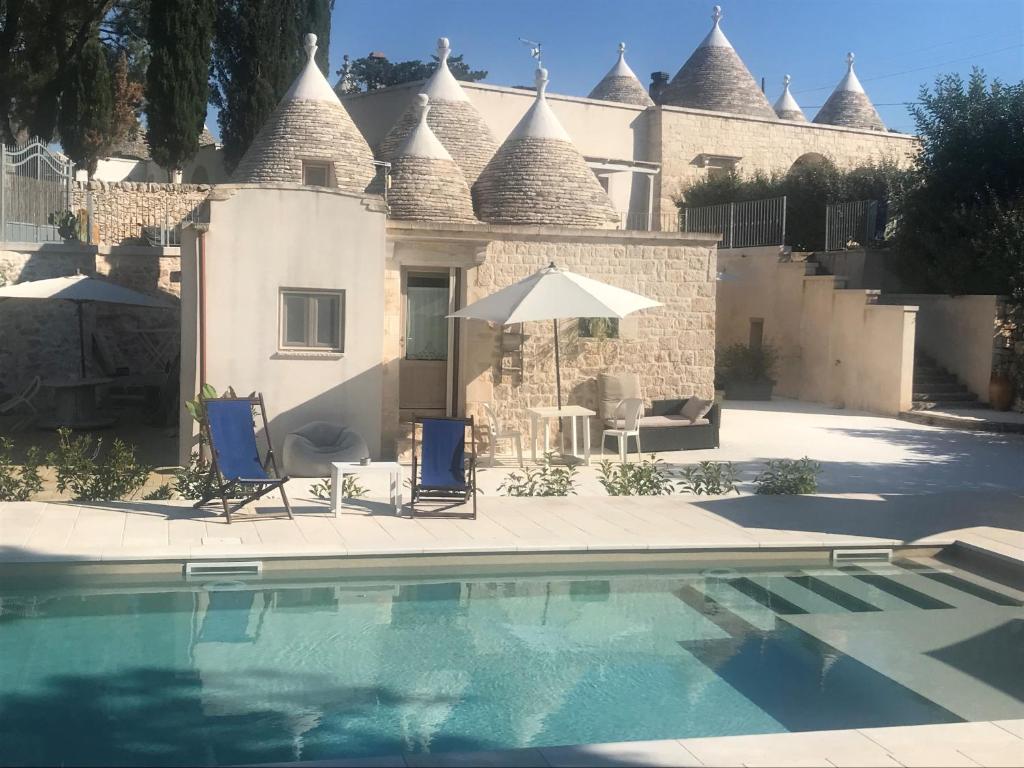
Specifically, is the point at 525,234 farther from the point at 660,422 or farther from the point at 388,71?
the point at 388,71

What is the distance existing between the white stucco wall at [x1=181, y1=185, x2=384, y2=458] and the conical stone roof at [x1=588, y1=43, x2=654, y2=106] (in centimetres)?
2343

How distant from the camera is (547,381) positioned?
51.8 ft

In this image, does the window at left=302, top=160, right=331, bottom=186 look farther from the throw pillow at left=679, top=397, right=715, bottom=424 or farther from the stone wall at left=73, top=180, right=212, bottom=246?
the stone wall at left=73, top=180, right=212, bottom=246

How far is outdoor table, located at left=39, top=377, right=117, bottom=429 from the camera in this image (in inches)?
669

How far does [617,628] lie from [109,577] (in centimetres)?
413

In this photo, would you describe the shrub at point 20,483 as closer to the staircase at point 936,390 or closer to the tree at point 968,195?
the staircase at point 936,390

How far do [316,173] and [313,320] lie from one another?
14.1ft

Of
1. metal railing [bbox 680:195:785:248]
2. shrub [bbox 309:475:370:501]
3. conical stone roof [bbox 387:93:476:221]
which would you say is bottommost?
shrub [bbox 309:475:370:501]

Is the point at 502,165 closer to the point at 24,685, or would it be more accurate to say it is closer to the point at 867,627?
the point at 867,627

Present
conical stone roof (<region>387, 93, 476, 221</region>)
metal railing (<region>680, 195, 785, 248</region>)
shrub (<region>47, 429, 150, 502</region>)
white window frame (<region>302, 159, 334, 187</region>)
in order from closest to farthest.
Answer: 1. shrub (<region>47, 429, 150, 502</region>)
2. conical stone roof (<region>387, 93, 476, 221</region>)
3. white window frame (<region>302, 159, 334, 187</region>)
4. metal railing (<region>680, 195, 785, 248</region>)

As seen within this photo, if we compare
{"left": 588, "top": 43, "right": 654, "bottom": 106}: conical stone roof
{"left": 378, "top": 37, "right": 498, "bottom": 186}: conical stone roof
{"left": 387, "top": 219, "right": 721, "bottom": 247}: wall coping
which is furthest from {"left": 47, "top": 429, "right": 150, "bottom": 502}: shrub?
{"left": 588, "top": 43, "right": 654, "bottom": 106}: conical stone roof

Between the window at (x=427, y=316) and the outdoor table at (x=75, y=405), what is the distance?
5677 mm

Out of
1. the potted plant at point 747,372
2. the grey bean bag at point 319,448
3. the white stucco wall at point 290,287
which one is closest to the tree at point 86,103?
the white stucco wall at point 290,287

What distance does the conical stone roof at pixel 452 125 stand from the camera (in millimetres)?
18953
